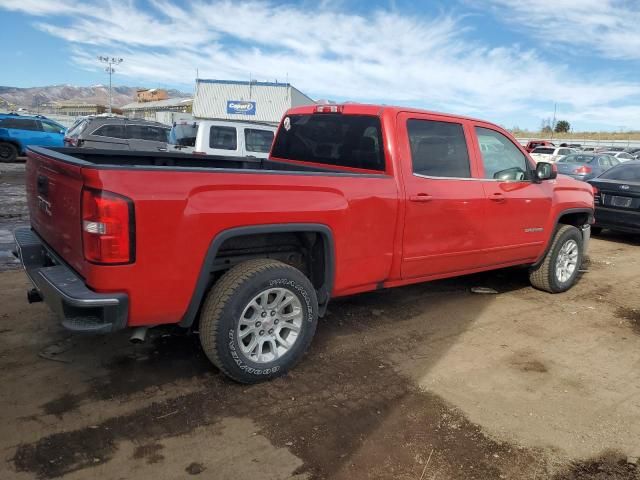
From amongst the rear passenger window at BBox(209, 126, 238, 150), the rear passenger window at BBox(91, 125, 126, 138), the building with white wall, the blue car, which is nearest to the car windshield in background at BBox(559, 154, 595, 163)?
the rear passenger window at BBox(209, 126, 238, 150)

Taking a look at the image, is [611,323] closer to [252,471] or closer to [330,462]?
[330,462]

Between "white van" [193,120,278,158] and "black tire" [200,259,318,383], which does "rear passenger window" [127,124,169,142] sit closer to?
"white van" [193,120,278,158]

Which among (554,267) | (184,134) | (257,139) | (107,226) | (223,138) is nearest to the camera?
(107,226)

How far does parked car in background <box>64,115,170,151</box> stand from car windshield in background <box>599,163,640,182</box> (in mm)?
10762

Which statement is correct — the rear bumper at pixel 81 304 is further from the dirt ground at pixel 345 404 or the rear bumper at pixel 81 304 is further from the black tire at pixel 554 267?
the black tire at pixel 554 267

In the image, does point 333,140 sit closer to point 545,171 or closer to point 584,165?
point 545,171

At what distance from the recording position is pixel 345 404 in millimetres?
3246

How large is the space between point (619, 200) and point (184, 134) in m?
9.66

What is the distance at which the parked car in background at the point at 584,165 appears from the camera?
15.5 metres

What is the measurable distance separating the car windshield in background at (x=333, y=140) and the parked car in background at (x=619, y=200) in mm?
6757

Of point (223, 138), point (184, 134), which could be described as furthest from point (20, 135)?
point (223, 138)

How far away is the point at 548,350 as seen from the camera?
4297 mm

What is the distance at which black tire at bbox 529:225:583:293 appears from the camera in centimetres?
570

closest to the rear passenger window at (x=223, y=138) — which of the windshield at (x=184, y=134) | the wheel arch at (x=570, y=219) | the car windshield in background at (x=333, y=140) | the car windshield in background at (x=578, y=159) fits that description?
the windshield at (x=184, y=134)
